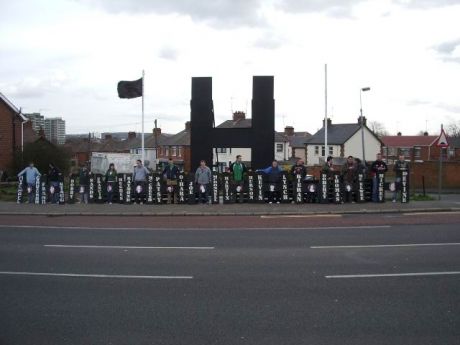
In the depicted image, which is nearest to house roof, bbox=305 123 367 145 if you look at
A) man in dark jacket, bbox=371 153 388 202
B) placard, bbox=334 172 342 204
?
man in dark jacket, bbox=371 153 388 202

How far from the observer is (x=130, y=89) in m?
23.1

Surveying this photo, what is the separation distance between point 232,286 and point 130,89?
55.9 ft

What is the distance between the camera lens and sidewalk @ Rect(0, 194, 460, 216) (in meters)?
17.2

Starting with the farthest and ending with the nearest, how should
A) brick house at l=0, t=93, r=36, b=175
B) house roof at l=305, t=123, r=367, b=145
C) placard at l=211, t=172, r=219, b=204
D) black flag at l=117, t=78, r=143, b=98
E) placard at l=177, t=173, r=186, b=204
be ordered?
house roof at l=305, t=123, r=367, b=145 < brick house at l=0, t=93, r=36, b=175 < black flag at l=117, t=78, r=143, b=98 < placard at l=177, t=173, r=186, b=204 < placard at l=211, t=172, r=219, b=204

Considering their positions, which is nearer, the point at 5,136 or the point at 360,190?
the point at 360,190

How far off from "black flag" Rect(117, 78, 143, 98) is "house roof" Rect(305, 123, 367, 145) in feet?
150

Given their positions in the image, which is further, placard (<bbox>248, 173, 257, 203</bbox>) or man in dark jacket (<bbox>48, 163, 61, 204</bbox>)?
man in dark jacket (<bbox>48, 163, 61, 204</bbox>)

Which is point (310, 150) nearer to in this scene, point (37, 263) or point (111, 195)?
point (111, 195)

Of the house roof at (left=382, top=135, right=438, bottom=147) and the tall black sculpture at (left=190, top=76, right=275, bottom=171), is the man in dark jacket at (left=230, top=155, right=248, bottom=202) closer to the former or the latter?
the tall black sculpture at (left=190, top=76, right=275, bottom=171)

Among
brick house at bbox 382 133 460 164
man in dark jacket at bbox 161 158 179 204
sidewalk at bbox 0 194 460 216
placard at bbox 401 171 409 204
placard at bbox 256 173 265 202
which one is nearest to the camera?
sidewalk at bbox 0 194 460 216

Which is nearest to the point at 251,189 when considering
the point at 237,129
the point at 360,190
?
the point at 237,129

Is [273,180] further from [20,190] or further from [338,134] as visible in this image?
[338,134]

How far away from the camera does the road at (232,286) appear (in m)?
5.54

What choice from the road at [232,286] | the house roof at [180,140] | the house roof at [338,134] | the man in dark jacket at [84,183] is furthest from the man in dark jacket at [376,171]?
the house roof at [180,140]
